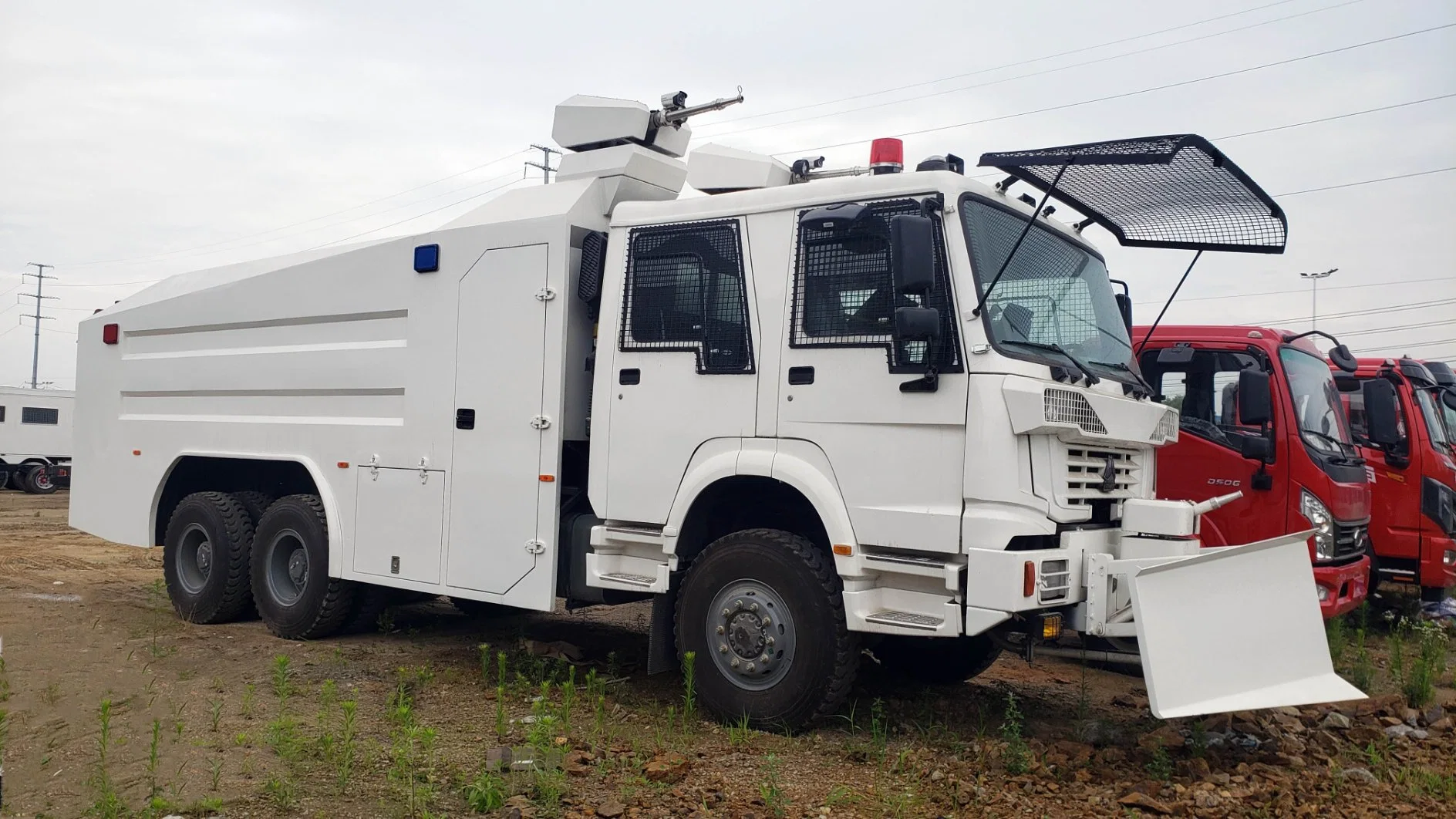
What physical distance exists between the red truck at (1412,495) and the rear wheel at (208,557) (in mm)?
8460

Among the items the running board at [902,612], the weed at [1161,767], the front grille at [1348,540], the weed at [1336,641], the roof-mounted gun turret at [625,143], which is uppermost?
the roof-mounted gun turret at [625,143]

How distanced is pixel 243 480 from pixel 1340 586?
7.50 m

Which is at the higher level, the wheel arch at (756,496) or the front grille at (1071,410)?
the front grille at (1071,410)

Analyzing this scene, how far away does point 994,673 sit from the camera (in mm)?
7414

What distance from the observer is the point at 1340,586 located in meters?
6.99

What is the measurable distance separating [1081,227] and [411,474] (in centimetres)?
419

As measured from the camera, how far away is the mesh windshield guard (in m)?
4.85

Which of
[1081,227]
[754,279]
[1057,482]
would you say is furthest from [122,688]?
[1081,227]

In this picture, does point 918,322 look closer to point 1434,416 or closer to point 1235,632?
point 1235,632

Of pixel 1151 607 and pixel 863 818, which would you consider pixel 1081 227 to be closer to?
pixel 1151 607

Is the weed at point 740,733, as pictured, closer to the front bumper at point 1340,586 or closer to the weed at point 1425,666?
the front bumper at point 1340,586

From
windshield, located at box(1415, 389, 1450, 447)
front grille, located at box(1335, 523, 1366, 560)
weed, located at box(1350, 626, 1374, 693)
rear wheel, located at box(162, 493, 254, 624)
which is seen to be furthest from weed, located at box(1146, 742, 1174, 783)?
windshield, located at box(1415, 389, 1450, 447)

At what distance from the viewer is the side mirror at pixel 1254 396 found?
6348mm

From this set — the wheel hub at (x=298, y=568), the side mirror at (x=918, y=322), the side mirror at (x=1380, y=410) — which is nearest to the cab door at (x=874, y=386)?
the side mirror at (x=918, y=322)
